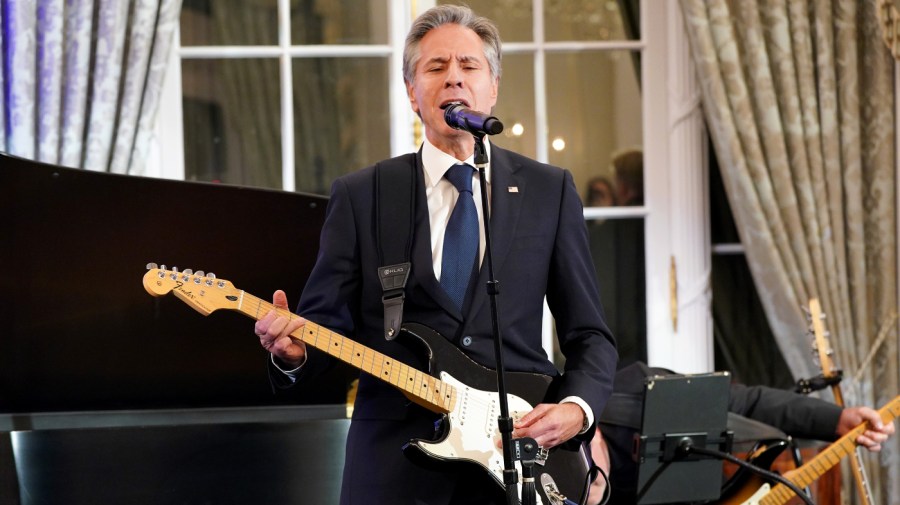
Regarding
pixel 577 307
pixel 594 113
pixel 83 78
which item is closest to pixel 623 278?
pixel 594 113

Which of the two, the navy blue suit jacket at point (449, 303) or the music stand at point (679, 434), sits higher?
the navy blue suit jacket at point (449, 303)

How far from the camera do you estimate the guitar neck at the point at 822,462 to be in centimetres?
346

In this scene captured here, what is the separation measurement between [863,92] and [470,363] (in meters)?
2.77

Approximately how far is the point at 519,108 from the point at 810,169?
3.54ft

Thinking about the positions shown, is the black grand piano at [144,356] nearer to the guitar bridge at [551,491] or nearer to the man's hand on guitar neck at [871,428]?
the guitar bridge at [551,491]

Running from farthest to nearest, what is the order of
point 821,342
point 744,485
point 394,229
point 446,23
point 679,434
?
point 821,342 < point 744,485 < point 679,434 < point 446,23 < point 394,229

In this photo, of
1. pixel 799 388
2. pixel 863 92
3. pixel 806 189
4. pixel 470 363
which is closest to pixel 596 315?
pixel 470 363

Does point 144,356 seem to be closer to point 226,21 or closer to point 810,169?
point 226,21

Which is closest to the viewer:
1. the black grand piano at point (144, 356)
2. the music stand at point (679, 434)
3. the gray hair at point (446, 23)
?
the gray hair at point (446, 23)

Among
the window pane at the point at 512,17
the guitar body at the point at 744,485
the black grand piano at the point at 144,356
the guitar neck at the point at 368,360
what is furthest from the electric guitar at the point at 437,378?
the window pane at the point at 512,17

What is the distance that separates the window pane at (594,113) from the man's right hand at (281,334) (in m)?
2.55

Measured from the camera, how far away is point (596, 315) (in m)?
2.14

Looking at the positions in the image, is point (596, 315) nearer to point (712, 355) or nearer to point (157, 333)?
point (157, 333)

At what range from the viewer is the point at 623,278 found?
4.43 meters
